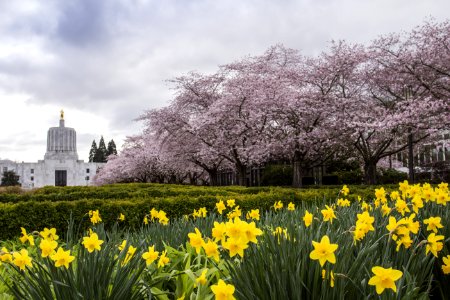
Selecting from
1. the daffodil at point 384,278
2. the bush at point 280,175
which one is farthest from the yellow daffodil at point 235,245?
the bush at point 280,175

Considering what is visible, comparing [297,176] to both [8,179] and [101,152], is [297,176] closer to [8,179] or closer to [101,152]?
[8,179]

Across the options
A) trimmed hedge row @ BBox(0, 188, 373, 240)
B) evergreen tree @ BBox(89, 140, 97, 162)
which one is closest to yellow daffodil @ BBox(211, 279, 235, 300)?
trimmed hedge row @ BBox(0, 188, 373, 240)

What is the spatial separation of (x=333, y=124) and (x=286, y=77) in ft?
10.7

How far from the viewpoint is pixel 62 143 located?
85.7 m

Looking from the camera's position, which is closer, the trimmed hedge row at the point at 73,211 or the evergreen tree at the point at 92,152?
the trimmed hedge row at the point at 73,211

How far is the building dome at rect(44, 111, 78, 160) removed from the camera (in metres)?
84.7

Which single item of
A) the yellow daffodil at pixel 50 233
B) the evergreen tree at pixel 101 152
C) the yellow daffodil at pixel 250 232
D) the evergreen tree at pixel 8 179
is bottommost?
the yellow daffodil at pixel 50 233

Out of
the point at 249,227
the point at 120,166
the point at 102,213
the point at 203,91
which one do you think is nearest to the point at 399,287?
the point at 249,227

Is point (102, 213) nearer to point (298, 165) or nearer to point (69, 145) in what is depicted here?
point (298, 165)

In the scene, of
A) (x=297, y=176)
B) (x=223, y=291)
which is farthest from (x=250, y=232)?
(x=297, y=176)

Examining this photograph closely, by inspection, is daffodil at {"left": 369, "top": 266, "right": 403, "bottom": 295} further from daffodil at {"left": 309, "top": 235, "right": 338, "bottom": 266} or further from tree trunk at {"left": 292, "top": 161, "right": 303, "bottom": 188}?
tree trunk at {"left": 292, "top": 161, "right": 303, "bottom": 188}

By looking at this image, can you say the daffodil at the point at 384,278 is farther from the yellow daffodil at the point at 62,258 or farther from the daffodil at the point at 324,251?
the yellow daffodil at the point at 62,258

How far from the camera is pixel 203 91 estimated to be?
2261 centimetres

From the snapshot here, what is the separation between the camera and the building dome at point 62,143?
84.7 metres
